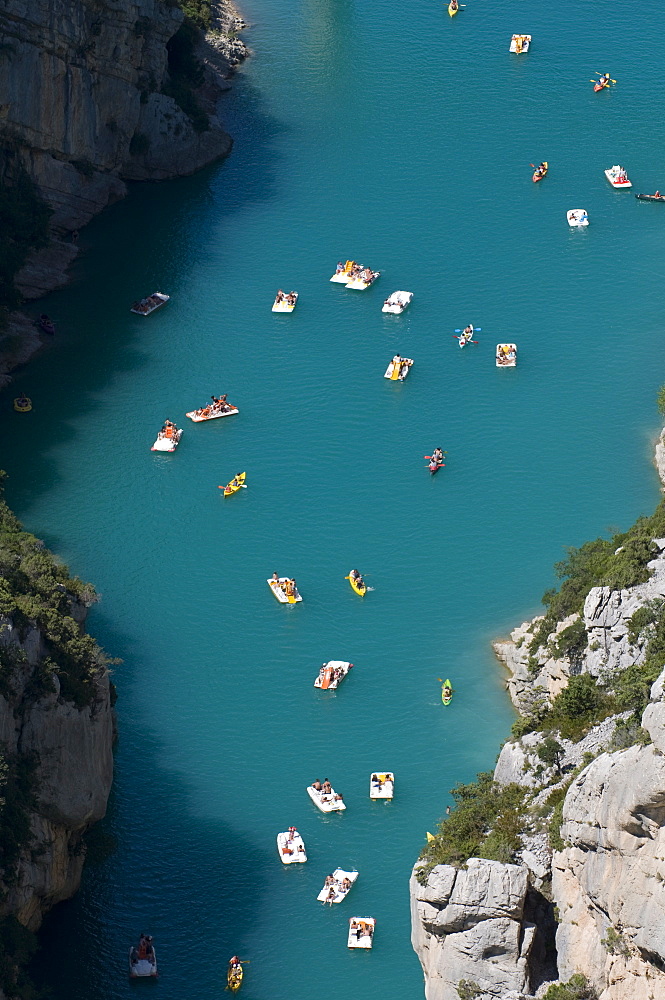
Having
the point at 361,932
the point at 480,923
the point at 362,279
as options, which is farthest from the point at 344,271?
the point at 480,923

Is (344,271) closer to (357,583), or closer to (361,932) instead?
(357,583)

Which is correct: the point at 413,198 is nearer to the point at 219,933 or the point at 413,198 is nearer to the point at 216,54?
the point at 216,54

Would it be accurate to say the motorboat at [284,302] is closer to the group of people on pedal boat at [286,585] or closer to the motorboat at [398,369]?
the motorboat at [398,369]

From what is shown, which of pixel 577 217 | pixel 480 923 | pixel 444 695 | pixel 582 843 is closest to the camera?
pixel 582 843

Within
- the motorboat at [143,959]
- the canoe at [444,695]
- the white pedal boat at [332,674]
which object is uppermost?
the canoe at [444,695]

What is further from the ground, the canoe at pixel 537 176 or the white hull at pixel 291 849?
the canoe at pixel 537 176

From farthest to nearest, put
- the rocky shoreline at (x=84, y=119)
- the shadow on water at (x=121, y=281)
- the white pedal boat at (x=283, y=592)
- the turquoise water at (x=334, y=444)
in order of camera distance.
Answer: the rocky shoreline at (x=84, y=119) → the shadow on water at (x=121, y=281) → the white pedal boat at (x=283, y=592) → the turquoise water at (x=334, y=444)

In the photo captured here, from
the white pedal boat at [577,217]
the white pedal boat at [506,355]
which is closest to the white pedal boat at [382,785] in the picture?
the white pedal boat at [506,355]
